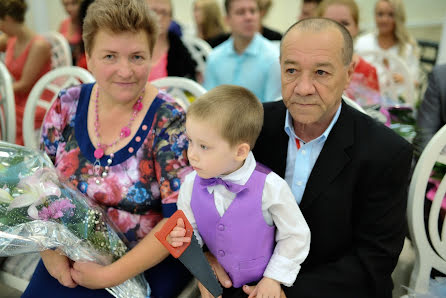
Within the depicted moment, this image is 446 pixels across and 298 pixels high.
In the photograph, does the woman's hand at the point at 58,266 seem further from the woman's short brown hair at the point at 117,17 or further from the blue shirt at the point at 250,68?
the blue shirt at the point at 250,68

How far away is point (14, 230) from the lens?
108 cm

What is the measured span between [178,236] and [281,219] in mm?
335

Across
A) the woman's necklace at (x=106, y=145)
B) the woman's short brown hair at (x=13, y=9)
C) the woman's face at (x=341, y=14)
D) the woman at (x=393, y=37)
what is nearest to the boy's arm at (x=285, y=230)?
the woman's necklace at (x=106, y=145)

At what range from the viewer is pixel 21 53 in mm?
2906

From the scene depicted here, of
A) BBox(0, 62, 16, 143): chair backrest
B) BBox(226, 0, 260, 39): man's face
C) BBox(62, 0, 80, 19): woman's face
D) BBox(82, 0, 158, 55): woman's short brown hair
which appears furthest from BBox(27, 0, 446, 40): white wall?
BBox(82, 0, 158, 55): woman's short brown hair

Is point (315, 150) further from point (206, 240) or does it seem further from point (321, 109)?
point (206, 240)

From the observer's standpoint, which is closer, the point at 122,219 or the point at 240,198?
the point at 240,198

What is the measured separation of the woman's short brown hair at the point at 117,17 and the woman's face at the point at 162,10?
1.55 m

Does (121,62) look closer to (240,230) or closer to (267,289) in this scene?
(240,230)

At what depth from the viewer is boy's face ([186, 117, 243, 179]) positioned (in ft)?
3.56

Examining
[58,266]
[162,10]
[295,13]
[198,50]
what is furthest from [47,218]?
[295,13]

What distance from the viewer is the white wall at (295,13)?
19.5 feet

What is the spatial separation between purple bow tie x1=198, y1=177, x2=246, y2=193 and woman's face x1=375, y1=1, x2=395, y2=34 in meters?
3.33

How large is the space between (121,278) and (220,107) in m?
0.67
